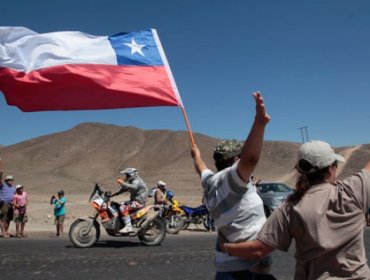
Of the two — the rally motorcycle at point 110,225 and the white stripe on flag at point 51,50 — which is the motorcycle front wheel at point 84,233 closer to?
the rally motorcycle at point 110,225

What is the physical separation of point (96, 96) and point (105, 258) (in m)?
5.10

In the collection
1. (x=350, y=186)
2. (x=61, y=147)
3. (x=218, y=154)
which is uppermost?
(x=61, y=147)

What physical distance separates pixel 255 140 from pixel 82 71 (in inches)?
146

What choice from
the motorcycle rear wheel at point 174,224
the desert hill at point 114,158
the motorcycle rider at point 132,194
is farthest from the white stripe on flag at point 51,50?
the desert hill at point 114,158

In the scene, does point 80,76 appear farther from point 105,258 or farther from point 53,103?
point 105,258

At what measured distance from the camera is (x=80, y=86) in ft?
19.6

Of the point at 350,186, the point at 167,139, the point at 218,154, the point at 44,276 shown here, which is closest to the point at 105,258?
the point at 44,276

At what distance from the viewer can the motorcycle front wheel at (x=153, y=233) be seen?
12312 millimetres

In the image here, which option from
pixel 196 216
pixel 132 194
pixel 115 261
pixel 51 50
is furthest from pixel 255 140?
pixel 196 216

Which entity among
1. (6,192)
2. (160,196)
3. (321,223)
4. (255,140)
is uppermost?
(255,140)

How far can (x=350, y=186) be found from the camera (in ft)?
9.18

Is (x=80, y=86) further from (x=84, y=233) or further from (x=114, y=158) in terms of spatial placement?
(x=114, y=158)

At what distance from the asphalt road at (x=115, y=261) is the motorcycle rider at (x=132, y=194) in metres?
0.65

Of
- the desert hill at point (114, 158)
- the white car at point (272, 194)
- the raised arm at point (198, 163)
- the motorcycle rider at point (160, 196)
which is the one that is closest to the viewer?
the raised arm at point (198, 163)
